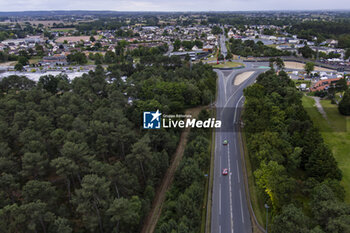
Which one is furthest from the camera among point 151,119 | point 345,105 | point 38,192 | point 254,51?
point 254,51

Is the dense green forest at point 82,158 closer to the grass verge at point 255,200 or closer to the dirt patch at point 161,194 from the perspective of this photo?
the dirt patch at point 161,194

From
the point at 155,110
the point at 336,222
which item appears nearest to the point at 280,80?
the point at 155,110

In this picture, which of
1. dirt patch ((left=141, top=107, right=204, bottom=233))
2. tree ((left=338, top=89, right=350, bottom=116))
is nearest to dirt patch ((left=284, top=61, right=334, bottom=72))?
tree ((left=338, top=89, right=350, bottom=116))

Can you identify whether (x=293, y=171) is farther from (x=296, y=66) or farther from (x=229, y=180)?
(x=296, y=66)

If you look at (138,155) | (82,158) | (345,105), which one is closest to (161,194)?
(138,155)

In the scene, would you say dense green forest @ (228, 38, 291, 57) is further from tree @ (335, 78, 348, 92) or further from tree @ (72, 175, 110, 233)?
tree @ (72, 175, 110, 233)

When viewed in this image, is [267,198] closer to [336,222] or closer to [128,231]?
[336,222]

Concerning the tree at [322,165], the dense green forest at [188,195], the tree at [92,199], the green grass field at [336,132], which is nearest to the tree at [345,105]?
the green grass field at [336,132]
